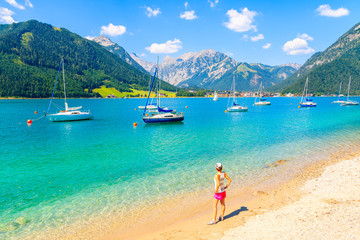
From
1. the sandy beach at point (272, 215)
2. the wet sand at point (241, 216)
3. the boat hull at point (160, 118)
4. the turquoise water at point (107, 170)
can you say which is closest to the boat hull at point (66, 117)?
the boat hull at point (160, 118)

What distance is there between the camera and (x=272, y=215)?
13242 mm

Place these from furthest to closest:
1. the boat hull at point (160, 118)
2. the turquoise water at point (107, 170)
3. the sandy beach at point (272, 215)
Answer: the boat hull at point (160, 118) < the turquoise water at point (107, 170) < the sandy beach at point (272, 215)

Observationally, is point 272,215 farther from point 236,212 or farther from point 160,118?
point 160,118

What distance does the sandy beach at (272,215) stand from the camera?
10.9 metres

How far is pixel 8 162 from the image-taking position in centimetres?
2895

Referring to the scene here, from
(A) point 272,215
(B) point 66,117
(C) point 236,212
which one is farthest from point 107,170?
(B) point 66,117

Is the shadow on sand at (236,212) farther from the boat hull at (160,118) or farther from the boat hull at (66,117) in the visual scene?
the boat hull at (66,117)

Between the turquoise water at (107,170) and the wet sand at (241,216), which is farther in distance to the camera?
the turquoise water at (107,170)

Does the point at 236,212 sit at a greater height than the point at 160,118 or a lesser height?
lesser

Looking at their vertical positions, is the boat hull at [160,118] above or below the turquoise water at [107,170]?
above

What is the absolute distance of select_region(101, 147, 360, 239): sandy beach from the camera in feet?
35.7

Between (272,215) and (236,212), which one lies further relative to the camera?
(236,212)

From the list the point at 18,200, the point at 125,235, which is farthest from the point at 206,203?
the point at 18,200

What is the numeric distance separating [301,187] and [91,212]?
18.1 m
